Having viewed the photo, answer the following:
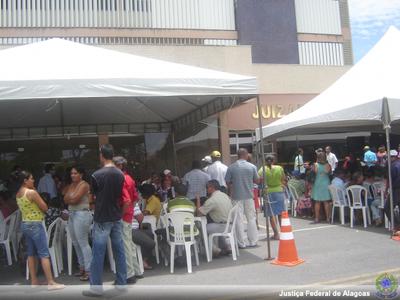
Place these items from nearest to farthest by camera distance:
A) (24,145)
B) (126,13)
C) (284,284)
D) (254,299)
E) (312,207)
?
(254,299)
(284,284)
(312,207)
(24,145)
(126,13)

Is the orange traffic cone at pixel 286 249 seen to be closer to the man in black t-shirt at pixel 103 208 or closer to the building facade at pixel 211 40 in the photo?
the man in black t-shirt at pixel 103 208

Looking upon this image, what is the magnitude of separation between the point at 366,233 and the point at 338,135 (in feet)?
34.5

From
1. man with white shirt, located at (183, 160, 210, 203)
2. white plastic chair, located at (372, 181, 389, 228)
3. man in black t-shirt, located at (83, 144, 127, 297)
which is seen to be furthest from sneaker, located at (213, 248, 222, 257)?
white plastic chair, located at (372, 181, 389, 228)

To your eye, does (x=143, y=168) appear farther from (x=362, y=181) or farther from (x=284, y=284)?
(x=284, y=284)

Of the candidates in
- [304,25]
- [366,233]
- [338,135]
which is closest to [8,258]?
[366,233]

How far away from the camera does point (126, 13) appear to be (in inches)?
892

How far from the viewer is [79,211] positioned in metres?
5.99

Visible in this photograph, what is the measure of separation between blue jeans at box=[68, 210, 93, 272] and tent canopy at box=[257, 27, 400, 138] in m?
5.34

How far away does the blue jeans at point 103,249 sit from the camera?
17.7ft

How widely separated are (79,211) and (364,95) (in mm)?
6003

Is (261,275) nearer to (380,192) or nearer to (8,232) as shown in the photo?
(8,232)

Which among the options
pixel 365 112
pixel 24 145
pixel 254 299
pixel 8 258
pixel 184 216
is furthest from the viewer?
pixel 24 145

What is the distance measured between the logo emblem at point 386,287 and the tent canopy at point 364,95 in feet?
12.2

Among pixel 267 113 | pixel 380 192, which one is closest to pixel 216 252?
pixel 380 192
